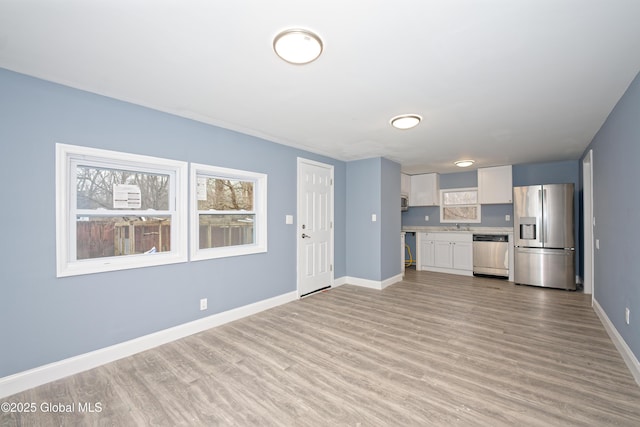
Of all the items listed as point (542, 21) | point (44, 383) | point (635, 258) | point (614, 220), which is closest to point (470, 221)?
point (614, 220)

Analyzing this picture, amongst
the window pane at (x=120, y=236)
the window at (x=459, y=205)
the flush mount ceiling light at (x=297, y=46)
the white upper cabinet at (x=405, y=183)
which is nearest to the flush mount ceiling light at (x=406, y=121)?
the flush mount ceiling light at (x=297, y=46)

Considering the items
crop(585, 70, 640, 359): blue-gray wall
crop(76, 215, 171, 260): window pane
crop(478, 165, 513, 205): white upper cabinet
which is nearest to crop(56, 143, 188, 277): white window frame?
crop(76, 215, 171, 260): window pane

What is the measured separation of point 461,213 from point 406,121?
4626 mm

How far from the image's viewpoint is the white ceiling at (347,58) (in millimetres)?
1525

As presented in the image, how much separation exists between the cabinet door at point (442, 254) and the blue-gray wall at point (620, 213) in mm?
2754

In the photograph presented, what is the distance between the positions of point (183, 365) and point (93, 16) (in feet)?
8.52

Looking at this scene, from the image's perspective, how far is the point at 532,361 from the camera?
2510 millimetres

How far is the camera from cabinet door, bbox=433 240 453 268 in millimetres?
6320

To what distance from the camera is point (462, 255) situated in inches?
243

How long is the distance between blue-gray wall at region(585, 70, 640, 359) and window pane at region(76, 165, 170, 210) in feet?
14.0

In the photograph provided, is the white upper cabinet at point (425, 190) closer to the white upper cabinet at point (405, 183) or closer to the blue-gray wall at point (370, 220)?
the white upper cabinet at point (405, 183)

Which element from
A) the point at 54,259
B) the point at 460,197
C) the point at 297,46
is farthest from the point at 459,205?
the point at 54,259

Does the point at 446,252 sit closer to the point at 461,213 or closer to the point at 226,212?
the point at 461,213

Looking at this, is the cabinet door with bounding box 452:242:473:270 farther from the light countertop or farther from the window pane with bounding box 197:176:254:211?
the window pane with bounding box 197:176:254:211
